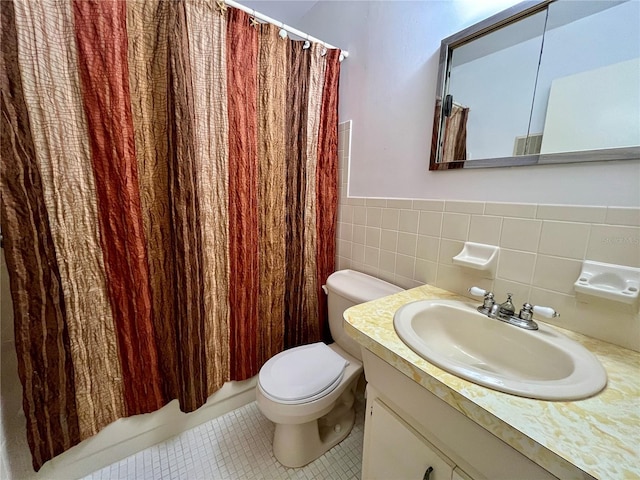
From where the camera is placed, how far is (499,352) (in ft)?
2.52

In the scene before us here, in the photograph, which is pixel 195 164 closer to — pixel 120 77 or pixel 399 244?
pixel 120 77

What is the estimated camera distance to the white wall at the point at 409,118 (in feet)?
2.34

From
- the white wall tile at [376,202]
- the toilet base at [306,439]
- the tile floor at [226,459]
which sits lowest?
the tile floor at [226,459]

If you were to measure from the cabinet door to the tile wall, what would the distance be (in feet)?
1.74

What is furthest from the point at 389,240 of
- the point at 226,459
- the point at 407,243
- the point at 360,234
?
the point at 226,459

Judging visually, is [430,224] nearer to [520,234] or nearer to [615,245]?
[520,234]

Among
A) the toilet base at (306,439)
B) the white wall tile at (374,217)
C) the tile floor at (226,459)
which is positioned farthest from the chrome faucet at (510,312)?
the tile floor at (226,459)

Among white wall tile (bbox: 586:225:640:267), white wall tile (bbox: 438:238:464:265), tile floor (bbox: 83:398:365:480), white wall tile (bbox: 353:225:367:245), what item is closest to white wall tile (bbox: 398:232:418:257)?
white wall tile (bbox: 438:238:464:265)

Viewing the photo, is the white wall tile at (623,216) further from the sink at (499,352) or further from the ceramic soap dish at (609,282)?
the sink at (499,352)

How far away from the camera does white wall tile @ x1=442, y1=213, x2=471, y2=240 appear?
0.94m

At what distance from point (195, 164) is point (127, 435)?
1.22m

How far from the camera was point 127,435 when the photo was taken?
1.11m

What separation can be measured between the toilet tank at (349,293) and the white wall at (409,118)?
0.43 meters

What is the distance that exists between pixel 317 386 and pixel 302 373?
98 millimetres
